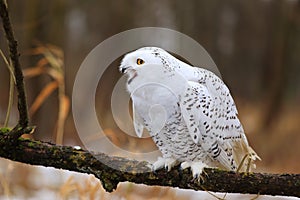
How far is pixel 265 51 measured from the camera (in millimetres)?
5418

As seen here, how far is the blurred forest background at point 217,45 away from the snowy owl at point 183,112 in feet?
8.04

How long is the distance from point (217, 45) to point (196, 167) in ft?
15.9

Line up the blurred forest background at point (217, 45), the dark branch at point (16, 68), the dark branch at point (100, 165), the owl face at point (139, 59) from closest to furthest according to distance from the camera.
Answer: the dark branch at point (16, 68)
the owl face at point (139, 59)
the dark branch at point (100, 165)
the blurred forest background at point (217, 45)

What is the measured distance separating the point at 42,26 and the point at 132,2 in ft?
4.19

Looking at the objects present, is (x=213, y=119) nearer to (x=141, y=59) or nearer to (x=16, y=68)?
(x=141, y=59)

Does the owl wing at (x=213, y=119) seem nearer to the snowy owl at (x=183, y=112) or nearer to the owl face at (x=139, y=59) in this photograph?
the snowy owl at (x=183, y=112)

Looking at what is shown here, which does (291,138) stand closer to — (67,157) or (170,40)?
(170,40)

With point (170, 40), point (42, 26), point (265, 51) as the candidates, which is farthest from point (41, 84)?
point (265, 51)

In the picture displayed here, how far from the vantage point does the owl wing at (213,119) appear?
90 centimetres

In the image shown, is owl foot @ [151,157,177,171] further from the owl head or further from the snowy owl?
the owl head

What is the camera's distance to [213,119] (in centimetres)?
95

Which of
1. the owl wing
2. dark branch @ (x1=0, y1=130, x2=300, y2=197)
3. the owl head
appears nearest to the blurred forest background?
the owl wing

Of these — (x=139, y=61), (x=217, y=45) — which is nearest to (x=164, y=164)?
(x=139, y=61)

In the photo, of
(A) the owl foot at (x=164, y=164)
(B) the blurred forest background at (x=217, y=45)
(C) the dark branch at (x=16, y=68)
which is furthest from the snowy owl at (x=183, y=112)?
(B) the blurred forest background at (x=217, y=45)
